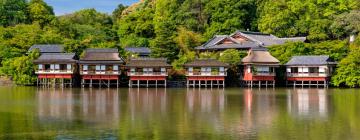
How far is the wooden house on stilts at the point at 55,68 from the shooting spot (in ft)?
175

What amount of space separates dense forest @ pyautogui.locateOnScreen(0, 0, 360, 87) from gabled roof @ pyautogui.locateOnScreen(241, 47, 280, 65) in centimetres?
139

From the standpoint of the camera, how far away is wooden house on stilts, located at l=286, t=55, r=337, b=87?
54594 millimetres

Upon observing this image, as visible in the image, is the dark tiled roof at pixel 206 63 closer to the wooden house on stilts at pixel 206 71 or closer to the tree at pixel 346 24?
A: the wooden house on stilts at pixel 206 71

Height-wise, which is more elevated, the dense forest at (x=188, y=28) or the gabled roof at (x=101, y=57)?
the dense forest at (x=188, y=28)

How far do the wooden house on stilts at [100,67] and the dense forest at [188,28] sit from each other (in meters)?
5.40

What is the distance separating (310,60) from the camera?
55375 millimetres

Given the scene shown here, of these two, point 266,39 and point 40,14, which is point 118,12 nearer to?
point 40,14

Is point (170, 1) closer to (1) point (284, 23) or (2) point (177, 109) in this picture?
(1) point (284, 23)

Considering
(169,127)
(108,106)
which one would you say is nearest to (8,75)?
(108,106)

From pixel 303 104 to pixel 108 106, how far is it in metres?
12.4

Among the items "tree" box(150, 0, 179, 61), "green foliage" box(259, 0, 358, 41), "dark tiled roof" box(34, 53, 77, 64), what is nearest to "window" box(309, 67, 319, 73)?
"green foliage" box(259, 0, 358, 41)

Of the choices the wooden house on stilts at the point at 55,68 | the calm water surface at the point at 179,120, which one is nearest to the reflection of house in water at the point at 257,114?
the calm water surface at the point at 179,120

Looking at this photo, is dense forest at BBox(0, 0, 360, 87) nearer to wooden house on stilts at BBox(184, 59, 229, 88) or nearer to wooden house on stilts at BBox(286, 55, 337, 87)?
wooden house on stilts at BBox(286, 55, 337, 87)

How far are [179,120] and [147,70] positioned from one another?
3101 cm
